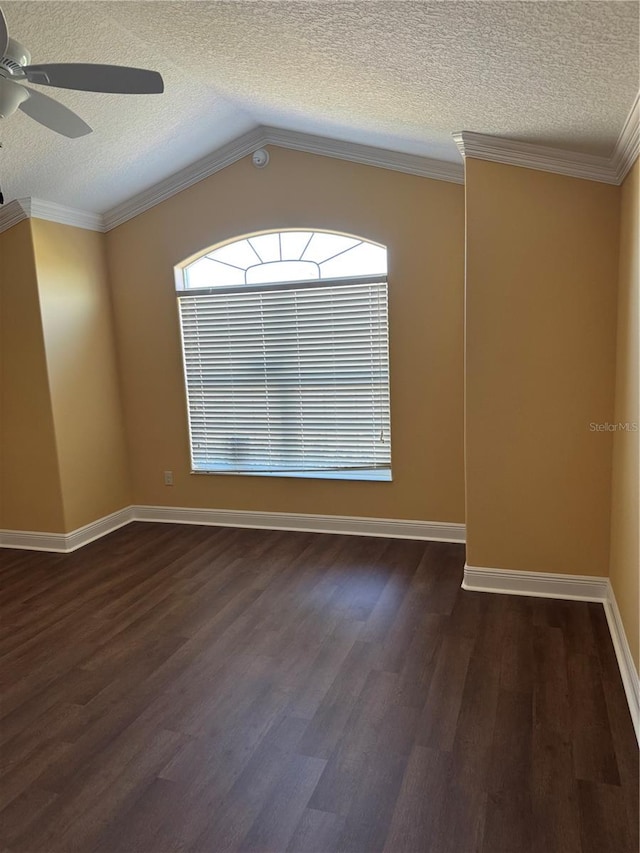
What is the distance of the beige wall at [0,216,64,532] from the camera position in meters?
4.23

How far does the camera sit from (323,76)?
2625 millimetres

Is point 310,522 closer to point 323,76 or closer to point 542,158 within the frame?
point 542,158

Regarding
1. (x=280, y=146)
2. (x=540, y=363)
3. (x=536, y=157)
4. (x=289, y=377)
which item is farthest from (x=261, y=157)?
(x=540, y=363)

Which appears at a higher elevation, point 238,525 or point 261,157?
point 261,157

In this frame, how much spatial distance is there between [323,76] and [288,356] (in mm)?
2180

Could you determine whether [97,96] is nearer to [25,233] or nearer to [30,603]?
[25,233]

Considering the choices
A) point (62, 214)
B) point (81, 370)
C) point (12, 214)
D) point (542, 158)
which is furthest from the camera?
point (81, 370)

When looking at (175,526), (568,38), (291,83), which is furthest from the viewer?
(175,526)

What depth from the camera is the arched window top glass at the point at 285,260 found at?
14.0ft

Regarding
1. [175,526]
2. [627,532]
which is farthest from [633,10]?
[175,526]

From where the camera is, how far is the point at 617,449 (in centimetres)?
296

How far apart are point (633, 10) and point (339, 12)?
0.90 m

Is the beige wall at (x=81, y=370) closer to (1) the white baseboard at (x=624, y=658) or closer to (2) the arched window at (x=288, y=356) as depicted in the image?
(2) the arched window at (x=288, y=356)

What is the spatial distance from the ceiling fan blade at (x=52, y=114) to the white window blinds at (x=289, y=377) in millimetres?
2125
